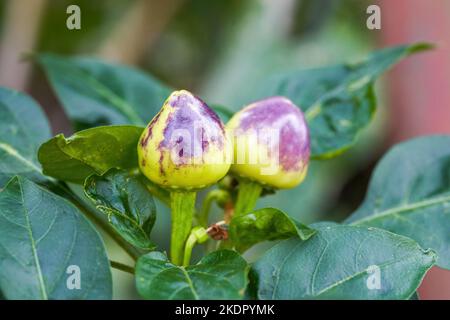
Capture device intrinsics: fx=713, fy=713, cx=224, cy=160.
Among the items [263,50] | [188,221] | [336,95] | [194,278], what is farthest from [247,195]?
[263,50]

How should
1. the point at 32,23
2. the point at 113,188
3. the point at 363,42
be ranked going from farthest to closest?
the point at 363,42 → the point at 32,23 → the point at 113,188

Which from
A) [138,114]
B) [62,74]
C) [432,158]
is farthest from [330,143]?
[62,74]

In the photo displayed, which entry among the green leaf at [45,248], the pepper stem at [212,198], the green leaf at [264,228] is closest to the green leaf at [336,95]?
the pepper stem at [212,198]

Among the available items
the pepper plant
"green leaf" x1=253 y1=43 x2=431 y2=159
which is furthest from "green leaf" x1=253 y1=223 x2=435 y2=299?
"green leaf" x1=253 y1=43 x2=431 y2=159

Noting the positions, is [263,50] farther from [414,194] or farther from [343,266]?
[343,266]

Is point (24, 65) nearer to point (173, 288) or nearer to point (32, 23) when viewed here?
point (32, 23)

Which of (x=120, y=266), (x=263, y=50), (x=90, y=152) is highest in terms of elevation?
(x=263, y=50)
